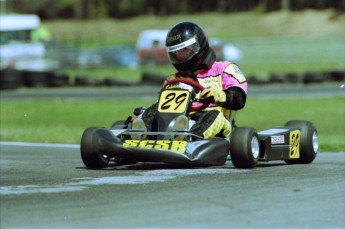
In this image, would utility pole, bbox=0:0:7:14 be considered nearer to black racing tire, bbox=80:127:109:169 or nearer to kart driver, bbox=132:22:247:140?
kart driver, bbox=132:22:247:140

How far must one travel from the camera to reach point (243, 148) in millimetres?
A: 7504

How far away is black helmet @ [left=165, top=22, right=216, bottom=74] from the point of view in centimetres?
832

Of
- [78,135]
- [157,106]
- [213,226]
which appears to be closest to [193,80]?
[157,106]

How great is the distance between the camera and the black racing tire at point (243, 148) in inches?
296

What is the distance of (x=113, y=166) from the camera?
27.1ft

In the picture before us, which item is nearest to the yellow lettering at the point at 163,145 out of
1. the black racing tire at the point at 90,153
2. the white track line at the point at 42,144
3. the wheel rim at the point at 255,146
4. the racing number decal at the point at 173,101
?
the racing number decal at the point at 173,101

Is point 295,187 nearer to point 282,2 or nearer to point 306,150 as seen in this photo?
point 306,150

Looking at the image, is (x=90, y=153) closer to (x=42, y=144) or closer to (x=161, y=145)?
(x=161, y=145)

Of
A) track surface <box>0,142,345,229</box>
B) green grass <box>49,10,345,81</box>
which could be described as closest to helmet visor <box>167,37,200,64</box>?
track surface <box>0,142,345,229</box>

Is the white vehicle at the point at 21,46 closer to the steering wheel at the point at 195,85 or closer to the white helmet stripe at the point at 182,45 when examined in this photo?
the white helmet stripe at the point at 182,45

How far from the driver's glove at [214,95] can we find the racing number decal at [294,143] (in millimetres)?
809

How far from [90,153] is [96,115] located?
11148mm

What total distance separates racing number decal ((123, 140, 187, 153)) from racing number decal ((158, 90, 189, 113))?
48cm

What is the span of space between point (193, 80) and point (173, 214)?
134 inches
